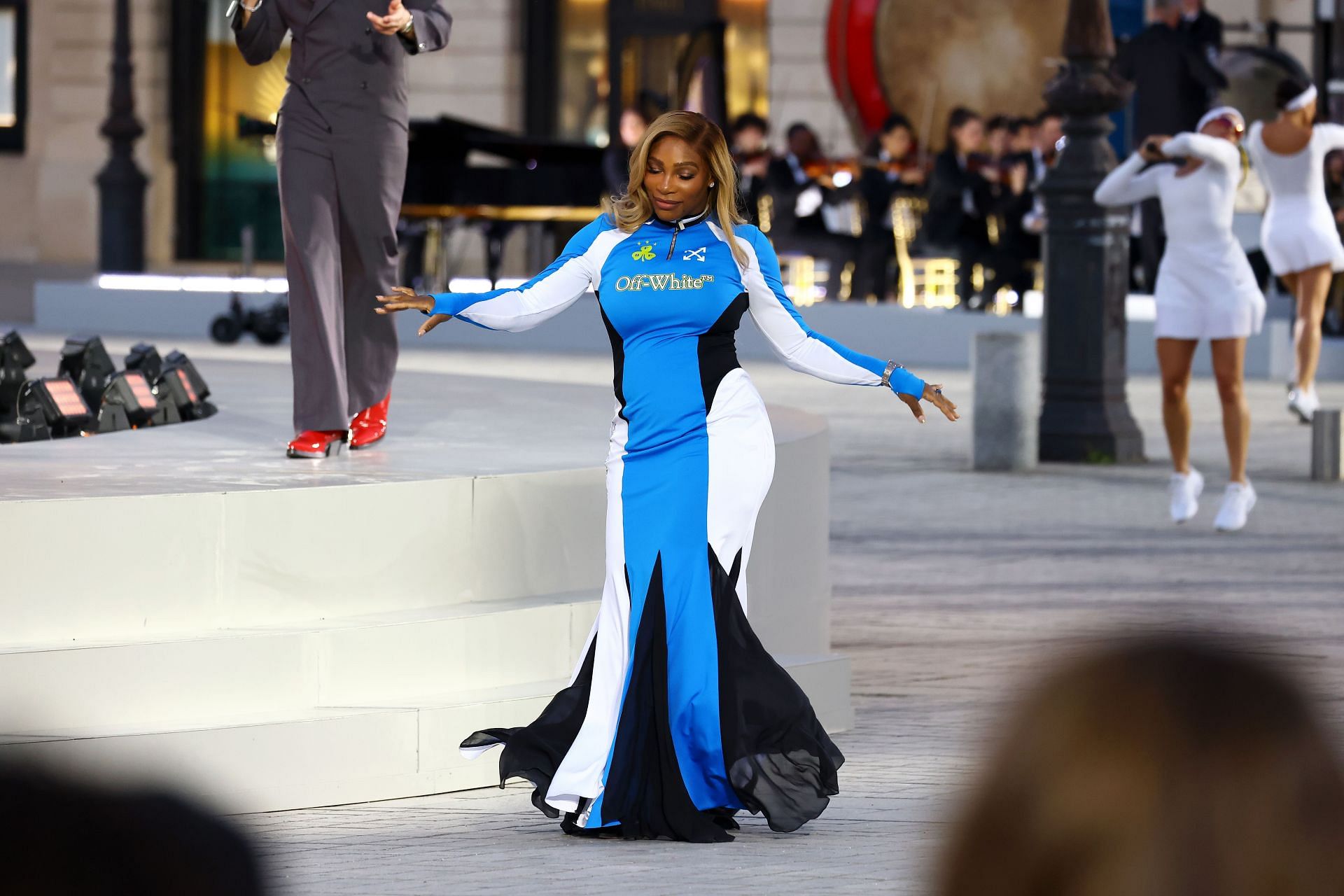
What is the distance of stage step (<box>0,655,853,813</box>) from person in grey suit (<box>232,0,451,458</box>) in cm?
143

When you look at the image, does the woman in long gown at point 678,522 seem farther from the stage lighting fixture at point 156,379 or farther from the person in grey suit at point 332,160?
the stage lighting fixture at point 156,379

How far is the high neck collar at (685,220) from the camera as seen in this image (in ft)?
17.5

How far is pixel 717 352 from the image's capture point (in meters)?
5.37

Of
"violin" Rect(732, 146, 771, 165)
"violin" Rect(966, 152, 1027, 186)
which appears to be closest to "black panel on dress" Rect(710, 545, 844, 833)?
"violin" Rect(966, 152, 1027, 186)

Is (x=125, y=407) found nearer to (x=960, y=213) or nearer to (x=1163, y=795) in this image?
(x=1163, y=795)

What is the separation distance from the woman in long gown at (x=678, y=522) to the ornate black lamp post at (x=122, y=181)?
2120cm

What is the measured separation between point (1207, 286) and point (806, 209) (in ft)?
36.8

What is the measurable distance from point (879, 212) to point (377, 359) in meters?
14.1

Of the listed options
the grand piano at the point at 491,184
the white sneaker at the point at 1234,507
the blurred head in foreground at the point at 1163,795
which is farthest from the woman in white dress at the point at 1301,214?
the blurred head in foreground at the point at 1163,795

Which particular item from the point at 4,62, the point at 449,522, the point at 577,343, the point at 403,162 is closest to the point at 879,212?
the point at 577,343

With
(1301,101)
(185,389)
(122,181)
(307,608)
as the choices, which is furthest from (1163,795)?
(122,181)

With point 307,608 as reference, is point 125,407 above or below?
above

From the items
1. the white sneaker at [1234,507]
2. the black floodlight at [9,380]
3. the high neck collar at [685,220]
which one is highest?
the high neck collar at [685,220]

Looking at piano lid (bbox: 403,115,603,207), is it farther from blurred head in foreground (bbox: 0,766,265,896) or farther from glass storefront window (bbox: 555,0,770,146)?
blurred head in foreground (bbox: 0,766,265,896)
